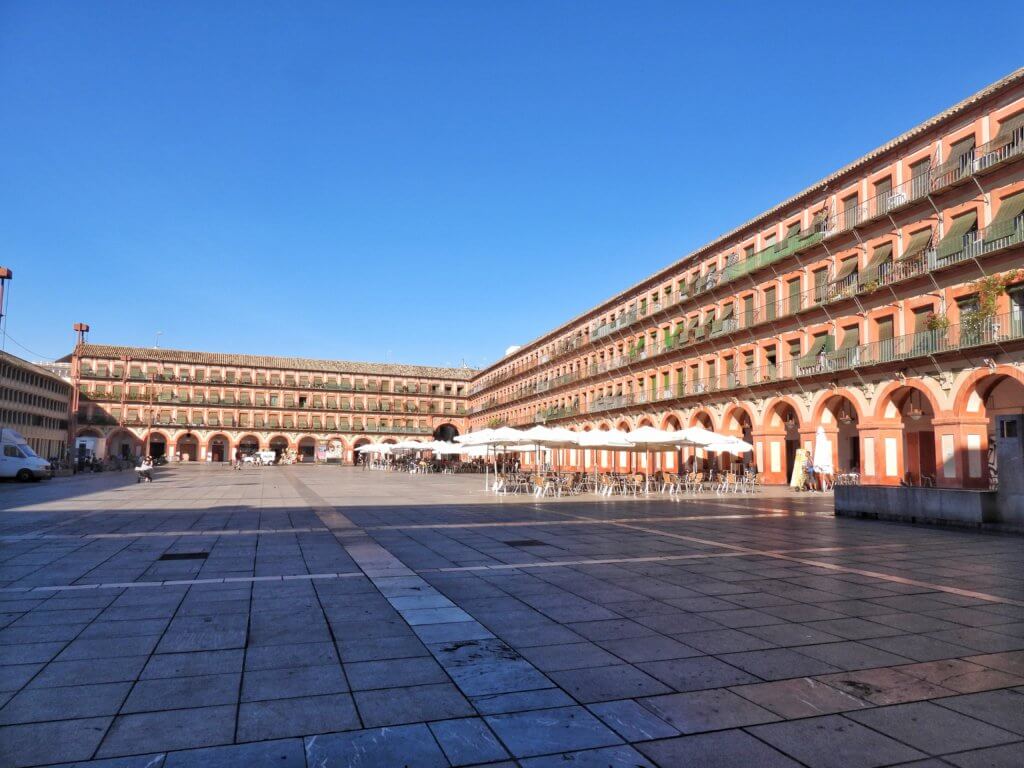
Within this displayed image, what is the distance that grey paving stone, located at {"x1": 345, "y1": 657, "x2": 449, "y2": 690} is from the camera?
4.28 m

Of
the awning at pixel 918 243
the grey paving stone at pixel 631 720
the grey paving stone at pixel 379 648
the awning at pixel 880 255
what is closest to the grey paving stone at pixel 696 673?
the grey paving stone at pixel 631 720

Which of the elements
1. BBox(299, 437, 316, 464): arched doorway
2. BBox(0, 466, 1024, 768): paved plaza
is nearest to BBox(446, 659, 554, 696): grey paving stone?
BBox(0, 466, 1024, 768): paved plaza

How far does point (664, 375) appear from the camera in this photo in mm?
43312

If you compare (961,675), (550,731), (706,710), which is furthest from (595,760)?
(961,675)

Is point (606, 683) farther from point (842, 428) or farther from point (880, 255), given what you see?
point (842, 428)

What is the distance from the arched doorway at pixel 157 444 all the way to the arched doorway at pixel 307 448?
1451 centimetres

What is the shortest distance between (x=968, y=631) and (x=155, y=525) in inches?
481

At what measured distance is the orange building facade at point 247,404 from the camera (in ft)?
255

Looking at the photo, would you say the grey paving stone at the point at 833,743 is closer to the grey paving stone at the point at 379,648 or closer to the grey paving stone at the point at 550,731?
the grey paving stone at the point at 550,731

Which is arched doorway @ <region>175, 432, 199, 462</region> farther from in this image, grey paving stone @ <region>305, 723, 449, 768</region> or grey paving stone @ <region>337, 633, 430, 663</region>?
grey paving stone @ <region>305, 723, 449, 768</region>

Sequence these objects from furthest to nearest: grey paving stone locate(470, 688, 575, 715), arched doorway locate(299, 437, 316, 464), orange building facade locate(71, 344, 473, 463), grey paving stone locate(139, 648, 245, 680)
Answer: arched doorway locate(299, 437, 316, 464)
orange building facade locate(71, 344, 473, 463)
grey paving stone locate(139, 648, 245, 680)
grey paving stone locate(470, 688, 575, 715)

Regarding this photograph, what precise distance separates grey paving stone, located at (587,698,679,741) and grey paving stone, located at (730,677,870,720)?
666mm

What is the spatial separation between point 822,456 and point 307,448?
7051 cm

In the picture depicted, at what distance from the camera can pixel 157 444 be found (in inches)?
3140
